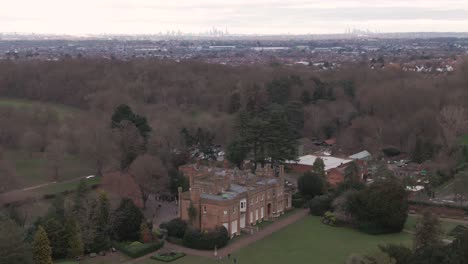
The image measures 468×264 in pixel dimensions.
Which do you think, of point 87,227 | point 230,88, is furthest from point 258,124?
point 230,88

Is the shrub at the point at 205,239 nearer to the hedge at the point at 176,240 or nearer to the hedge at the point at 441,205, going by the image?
the hedge at the point at 176,240

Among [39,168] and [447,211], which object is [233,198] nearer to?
[447,211]

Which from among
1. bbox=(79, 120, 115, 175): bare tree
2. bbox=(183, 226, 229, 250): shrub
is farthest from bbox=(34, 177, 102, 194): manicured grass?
bbox=(183, 226, 229, 250): shrub

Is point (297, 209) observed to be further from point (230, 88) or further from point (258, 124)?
point (230, 88)

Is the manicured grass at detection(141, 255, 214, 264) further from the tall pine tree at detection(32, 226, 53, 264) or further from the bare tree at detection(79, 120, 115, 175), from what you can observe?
the bare tree at detection(79, 120, 115, 175)

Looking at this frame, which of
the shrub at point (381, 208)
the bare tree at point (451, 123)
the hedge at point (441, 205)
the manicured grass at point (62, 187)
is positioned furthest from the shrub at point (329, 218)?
the bare tree at point (451, 123)
